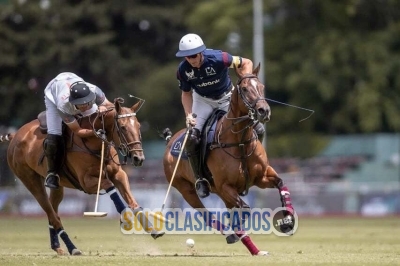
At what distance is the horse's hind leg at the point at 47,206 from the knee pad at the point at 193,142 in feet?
6.53

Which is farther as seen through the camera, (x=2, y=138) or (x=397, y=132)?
(x=397, y=132)

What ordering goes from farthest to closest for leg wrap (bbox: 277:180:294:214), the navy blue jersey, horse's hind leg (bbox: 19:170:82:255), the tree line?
the tree line
horse's hind leg (bbox: 19:170:82:255)
the navy blue jersey
leg wrap (bbox: 277:180:294:214)

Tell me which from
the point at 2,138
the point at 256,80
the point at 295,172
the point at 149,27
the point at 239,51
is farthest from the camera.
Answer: the point at 149,27

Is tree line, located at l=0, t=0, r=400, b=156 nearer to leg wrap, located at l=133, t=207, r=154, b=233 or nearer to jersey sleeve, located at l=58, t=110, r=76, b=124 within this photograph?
→ jersey sleeve, located at l=58, t=110, r=76, b=124

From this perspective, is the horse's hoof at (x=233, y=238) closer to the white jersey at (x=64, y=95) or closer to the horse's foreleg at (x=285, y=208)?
the horse's foreleg at (x=285, y=208)

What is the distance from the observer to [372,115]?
34.4 meters

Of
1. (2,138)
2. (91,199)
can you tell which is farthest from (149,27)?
(2,138)

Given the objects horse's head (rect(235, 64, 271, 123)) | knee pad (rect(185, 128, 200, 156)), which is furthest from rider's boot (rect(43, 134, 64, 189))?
horse's head (rect(235, 64, 271, 123))

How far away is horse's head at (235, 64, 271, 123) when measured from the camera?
11877 millimetres

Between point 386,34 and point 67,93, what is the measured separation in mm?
23021

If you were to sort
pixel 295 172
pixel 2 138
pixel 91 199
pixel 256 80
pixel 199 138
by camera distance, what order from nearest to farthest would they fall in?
1. pixel 256 80
2. pixel 199 138
3. pixel 2 138
4. pixel 91 199
5. pixel 295 172

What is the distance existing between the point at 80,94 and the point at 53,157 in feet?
3.56

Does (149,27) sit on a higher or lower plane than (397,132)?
higher

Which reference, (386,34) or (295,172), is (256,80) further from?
(386,34)
